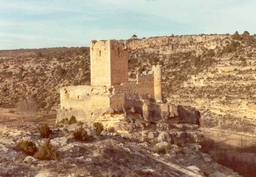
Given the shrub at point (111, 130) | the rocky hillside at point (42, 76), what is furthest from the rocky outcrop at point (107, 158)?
the rocky hillside at point (42, 76)

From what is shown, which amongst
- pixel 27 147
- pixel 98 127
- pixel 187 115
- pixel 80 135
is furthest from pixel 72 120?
pixel 27 147

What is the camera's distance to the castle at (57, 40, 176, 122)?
22844 mm

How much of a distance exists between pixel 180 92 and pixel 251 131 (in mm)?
12443

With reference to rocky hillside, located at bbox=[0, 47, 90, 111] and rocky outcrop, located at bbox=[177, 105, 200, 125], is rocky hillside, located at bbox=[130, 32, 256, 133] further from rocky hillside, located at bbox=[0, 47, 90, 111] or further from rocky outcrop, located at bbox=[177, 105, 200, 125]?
rocky outcrop, located at bbox=[177, 105, 200, 125]

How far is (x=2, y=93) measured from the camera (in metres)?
62.1

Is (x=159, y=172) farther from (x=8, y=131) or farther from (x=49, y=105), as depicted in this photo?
(x=49, y=105)

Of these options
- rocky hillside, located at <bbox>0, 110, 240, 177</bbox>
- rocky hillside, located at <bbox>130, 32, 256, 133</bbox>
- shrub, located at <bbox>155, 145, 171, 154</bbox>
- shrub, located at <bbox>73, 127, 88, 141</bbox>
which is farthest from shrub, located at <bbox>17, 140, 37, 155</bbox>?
rocky hillside, located at <bbox>130, 32, 256, 133</bbox>

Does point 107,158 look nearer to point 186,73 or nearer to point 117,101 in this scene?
point 117,101

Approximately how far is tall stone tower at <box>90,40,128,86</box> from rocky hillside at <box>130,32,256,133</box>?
69.6 ft

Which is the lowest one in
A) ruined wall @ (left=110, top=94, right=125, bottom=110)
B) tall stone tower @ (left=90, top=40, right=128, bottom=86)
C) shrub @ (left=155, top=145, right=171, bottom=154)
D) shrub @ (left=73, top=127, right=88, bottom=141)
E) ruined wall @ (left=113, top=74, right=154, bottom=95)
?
shrub @ (left=155, top=145, right=171, bottom=154)

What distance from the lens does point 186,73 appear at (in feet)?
189

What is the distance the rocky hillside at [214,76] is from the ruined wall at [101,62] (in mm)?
21981

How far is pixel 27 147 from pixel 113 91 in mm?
9763

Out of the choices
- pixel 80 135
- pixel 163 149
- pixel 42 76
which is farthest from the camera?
pixel 42 76
